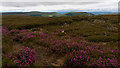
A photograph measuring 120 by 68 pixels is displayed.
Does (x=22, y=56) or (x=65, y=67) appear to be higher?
(x=22, y=56)

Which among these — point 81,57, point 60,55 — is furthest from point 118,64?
point 60,55

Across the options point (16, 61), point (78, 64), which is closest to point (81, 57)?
point (78, 64)

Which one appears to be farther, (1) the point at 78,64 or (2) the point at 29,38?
(2) the point at 29,38

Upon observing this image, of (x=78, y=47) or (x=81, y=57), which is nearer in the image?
(x=81, y=57)

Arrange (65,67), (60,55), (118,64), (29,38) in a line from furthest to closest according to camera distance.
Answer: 1. (29,38)
2. (60,55)
3. (65,67)
4. (118,64)

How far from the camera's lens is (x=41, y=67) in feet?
22.7

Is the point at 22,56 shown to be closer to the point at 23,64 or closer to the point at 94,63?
the point at 23,64

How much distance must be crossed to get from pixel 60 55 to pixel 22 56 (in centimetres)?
365

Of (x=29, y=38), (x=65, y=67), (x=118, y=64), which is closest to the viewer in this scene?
(x=118, y=64)

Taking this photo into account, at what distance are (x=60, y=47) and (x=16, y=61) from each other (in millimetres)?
4754

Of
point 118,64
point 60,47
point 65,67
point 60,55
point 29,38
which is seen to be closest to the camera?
point 118,64

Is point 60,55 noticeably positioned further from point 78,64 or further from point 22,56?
point 22,56

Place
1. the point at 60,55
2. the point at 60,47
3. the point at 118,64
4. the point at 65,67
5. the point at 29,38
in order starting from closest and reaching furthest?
the point at 118,64, the point at 65,67, the point at 60,55, the point at 60,47, the point at 29,38

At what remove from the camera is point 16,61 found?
674 centimetres
